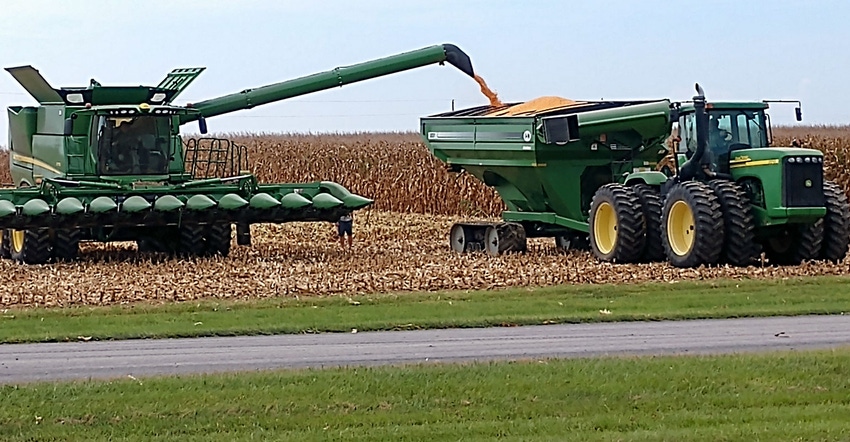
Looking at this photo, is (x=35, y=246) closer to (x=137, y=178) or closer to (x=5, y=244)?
(x=137, y=178)

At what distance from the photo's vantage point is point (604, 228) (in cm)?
2248

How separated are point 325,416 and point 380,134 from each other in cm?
4849

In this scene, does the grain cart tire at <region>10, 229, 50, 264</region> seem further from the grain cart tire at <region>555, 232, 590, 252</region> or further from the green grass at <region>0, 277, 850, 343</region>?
the grain cart tire at <region>555, 232, 590, 252</region>

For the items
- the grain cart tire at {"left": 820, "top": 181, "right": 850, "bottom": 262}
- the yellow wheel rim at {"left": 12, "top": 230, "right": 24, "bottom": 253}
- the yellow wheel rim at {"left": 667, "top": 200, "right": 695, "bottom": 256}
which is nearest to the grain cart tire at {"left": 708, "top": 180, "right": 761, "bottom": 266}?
the yellow wheel rim at {"left": 667, "top": 200, "right": 695, "bottom": 256}

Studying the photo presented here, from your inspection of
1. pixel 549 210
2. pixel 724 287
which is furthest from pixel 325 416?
pixel 549 210

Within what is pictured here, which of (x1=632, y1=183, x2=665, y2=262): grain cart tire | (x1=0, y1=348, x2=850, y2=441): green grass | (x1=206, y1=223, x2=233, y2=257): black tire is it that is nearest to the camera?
(x1=0, y1=348, x2=850, y2=441): green grass

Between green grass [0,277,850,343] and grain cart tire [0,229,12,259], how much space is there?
7.69 meters

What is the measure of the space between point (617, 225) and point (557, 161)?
1.86 m

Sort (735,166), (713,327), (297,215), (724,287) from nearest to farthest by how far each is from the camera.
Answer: (713,327) < (724,287) < (735,166) < (297,215)

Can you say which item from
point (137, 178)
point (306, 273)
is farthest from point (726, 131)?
point (137, 178)

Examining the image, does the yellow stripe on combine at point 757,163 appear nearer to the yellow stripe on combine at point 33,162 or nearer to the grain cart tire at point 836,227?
the grain cart tire at point 836,227

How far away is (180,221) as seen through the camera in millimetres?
21734

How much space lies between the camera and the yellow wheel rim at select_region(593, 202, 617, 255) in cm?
2227

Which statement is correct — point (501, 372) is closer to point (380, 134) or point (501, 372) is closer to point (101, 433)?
point (101, 433)
